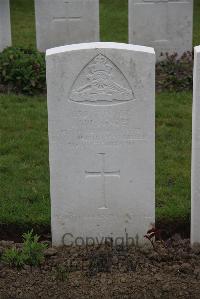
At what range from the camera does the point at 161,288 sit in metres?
4.74

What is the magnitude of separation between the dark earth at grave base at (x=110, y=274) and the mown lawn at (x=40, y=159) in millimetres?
606

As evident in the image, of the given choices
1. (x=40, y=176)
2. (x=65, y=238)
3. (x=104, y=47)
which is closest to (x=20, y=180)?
(x=40, y=176)

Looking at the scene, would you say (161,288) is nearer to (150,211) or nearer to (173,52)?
(150,211)

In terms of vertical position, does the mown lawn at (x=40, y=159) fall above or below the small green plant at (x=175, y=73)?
below

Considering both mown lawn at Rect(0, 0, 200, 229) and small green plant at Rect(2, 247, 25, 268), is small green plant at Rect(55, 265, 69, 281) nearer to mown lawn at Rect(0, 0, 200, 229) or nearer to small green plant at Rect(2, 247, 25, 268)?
small green plant at Rect(2, 247, 25, 268)

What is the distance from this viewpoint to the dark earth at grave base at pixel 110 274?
473 centimetres

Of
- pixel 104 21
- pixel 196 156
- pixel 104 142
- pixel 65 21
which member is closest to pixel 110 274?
pixel 104 142

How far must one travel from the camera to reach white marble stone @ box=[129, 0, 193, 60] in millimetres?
10203

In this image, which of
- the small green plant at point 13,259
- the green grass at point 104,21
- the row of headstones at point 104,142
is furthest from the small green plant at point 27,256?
the green grass at point 104,21

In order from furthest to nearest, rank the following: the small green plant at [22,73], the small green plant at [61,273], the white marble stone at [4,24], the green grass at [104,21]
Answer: the green grass at [104,21] → the white marble stone at [4,24] → the small green plant at [22,73] → the small green plant at [61,273]

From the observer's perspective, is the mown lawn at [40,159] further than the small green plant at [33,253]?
Yes

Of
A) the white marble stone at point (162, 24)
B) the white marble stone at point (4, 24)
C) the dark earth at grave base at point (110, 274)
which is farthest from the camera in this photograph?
the white marble stone at point (162, 24)

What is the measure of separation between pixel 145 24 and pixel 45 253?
5.82 m

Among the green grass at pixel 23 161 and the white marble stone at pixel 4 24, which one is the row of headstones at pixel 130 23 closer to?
the white marble stone at pixel 4 24
